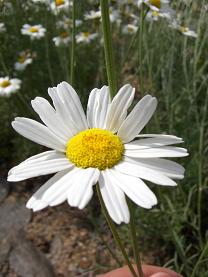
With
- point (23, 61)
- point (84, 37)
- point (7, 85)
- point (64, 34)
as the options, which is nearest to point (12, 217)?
point (7, 85)

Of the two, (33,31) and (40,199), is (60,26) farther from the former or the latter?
(40,199)

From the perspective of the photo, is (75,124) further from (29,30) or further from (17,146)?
(29,30)

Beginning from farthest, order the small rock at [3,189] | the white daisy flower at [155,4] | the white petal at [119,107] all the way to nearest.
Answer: the small rock at [3,189], the white daisy flower at [155,4], the white petal at [119,107]

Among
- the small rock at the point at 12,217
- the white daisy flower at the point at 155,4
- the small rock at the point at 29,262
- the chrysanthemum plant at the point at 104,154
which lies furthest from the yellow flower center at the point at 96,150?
the small rock at the point at 12,217

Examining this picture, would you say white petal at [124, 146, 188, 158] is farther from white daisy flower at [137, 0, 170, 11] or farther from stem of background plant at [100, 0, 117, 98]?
white daisy flower at [137, 0, 170, 11]

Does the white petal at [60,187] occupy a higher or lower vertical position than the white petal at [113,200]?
higher

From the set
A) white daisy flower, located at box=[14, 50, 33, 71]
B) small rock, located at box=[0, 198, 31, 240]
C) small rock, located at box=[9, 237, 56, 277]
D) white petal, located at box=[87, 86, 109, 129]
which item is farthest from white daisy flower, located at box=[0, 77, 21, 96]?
white petal, located at box=[87, 86, 109, 129]

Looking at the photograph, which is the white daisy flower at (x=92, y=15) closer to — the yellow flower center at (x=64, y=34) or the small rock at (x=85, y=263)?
the yellow flower center at (x=64, y=34)
